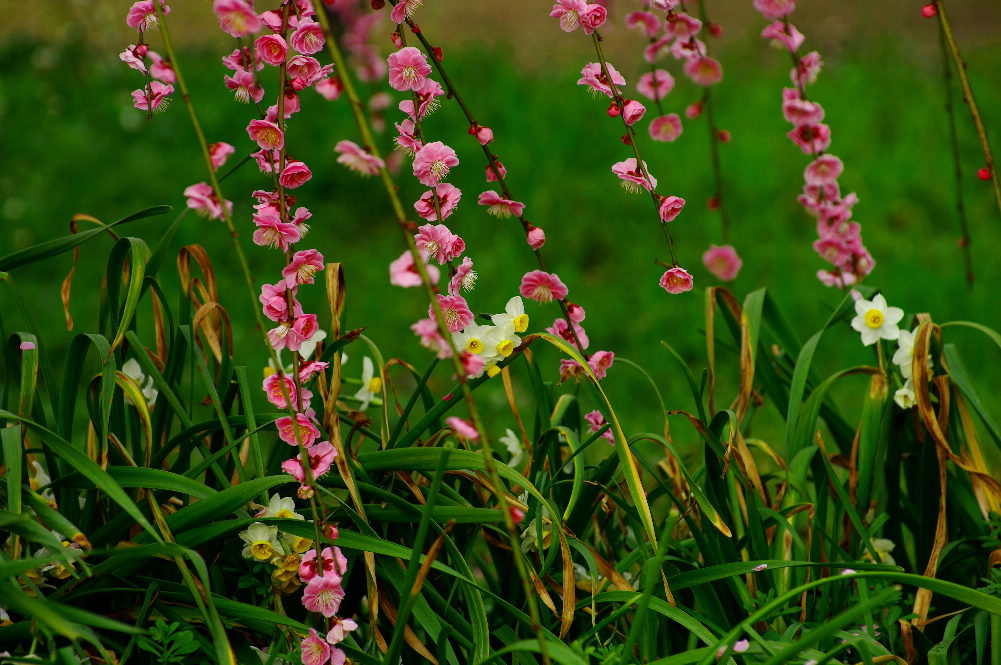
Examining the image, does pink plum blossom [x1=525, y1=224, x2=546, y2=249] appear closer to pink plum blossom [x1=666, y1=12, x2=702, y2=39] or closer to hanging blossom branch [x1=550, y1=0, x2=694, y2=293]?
hanging blossom branch [x1=550, y1=0, x2=694, y2=293]

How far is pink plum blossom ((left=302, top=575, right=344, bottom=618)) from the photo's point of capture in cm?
124

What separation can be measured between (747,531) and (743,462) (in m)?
0.11

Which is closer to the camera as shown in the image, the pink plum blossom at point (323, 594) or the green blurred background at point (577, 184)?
the pink plum blossom at point (323, 594)

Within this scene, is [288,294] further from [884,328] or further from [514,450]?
[884,328]

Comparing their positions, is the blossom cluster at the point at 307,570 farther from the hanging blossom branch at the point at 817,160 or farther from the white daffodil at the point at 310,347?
the hanging blossom branch at the point at 817,160

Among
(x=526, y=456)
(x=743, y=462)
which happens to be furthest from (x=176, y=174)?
(x=743, y=462)

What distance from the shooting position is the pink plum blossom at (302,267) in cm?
130

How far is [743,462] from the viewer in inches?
64.9

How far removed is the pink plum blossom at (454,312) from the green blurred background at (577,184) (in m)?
1.94

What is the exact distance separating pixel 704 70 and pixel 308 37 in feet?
2.80

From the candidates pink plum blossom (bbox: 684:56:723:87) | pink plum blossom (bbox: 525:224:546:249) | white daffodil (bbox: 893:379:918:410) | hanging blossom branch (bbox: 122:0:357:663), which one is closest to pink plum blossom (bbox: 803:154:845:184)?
pink plum blossom (bbox: 684:56:723:87)

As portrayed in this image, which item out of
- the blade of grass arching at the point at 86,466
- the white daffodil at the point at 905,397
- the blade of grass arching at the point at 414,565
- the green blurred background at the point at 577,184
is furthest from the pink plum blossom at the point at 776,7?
the green blurred background at the point at 577,184

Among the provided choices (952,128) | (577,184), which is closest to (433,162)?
(952,128)

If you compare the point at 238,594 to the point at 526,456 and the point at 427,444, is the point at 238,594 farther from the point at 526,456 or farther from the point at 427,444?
the point at 526,456
